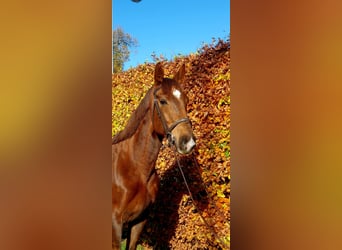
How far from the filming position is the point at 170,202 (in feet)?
4.68

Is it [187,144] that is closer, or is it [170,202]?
[187,144]

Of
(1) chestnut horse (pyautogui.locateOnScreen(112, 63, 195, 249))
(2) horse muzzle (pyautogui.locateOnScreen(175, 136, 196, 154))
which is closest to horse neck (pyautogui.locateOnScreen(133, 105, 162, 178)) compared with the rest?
(1) chestnut horse (pyautogui.locateOnScreen(112, 63, 195, 249))

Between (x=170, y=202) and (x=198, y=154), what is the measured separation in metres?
0.27

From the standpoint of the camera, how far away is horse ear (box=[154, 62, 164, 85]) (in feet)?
3.85

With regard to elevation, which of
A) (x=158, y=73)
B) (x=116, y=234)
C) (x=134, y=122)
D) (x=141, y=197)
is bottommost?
(x=116, y=234)

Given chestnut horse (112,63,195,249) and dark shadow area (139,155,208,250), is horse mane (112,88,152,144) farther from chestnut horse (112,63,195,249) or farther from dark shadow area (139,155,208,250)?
dark shadow area (139,155,208,250)

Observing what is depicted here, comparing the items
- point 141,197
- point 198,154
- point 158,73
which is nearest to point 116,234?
point 141,197

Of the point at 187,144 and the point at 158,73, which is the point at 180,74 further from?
the point at 187,144

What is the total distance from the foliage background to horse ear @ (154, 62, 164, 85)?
4 cm
